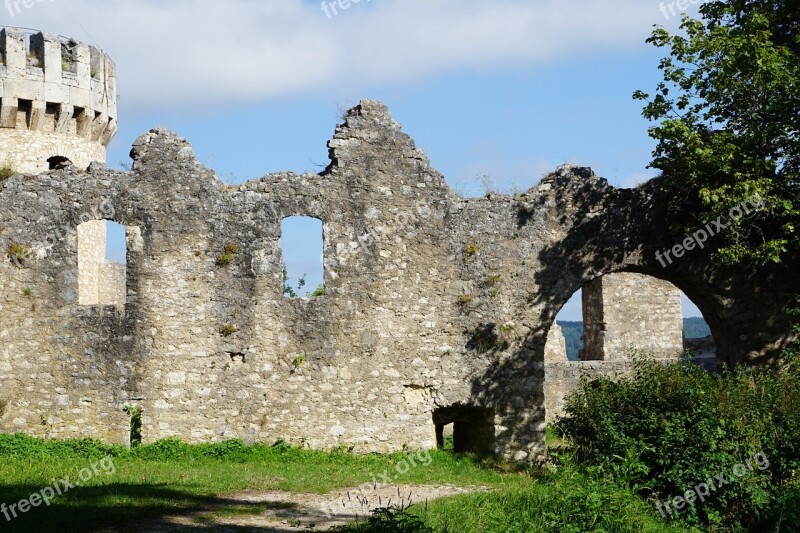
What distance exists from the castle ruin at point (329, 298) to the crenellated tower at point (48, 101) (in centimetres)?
529

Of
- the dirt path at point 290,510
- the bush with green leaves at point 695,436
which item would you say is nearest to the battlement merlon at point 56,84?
the dirt path at point 290,510

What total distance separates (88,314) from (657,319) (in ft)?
57.9

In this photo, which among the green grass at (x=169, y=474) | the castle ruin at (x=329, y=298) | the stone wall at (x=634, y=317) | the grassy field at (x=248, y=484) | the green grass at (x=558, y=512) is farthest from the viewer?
the stone wall at (x=634, y=317)

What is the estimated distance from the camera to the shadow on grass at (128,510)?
473 inches

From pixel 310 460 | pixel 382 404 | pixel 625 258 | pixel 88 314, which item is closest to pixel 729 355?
pixel 625 258

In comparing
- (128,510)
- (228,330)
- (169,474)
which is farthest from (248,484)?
(228,330)

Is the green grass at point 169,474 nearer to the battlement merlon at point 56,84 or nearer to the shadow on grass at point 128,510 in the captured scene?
the shadow on grass at point 128,510

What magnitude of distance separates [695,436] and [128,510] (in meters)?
7.80

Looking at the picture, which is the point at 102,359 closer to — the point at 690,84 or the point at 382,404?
the point at 382,404

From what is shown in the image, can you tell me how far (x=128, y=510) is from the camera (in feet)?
41.9

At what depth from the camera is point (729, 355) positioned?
19547 mm

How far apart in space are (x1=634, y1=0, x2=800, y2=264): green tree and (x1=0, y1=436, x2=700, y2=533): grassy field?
17.9ft

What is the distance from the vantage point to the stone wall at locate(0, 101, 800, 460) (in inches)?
686

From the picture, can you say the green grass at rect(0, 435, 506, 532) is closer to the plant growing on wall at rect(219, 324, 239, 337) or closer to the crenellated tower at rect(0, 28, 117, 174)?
the plant growing on wall at rect(219, 324, 239, 337)
